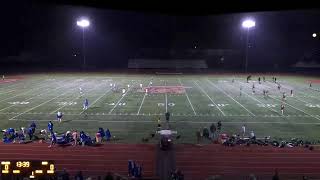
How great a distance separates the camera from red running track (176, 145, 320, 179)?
579 inches

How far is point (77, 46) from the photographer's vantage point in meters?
74.7

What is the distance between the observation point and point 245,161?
16156 millimetres

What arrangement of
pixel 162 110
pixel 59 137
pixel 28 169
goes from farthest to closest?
pixel 162 110, pixel 59 137, pixel 28 169

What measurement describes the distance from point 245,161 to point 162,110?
1385 centimetres

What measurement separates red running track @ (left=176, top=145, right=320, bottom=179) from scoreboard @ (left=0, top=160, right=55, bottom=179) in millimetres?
5758

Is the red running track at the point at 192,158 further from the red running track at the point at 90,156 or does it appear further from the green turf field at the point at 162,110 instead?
the green turf field at the point at 162,110

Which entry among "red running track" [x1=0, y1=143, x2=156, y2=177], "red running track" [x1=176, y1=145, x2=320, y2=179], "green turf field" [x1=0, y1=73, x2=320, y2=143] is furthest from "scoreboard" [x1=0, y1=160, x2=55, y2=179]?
"green turf field" [x1=0, y1=73, x2=320, y2=143]

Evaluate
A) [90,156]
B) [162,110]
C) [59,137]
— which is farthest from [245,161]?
[162,110]

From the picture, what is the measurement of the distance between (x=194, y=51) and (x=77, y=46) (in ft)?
75.2

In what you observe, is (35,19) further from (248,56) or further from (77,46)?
(248,56)

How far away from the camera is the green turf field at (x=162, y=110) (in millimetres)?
23203

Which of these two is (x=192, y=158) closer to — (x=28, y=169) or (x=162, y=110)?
(x=28, y=169)

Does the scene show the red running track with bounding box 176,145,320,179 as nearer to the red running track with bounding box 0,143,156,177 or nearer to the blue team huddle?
the red running track with bounding box 0,143,156,177

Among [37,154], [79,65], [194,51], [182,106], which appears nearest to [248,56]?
[194,51]
